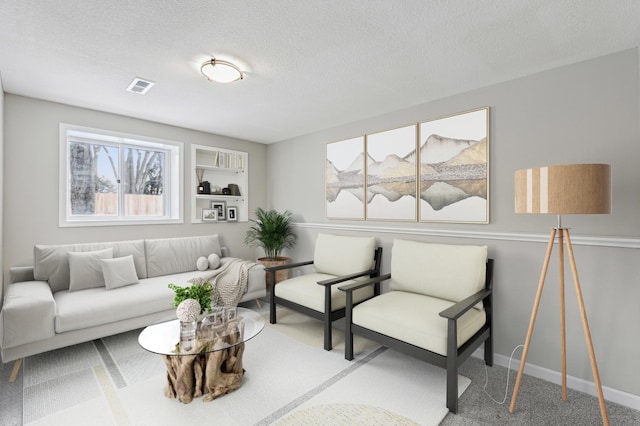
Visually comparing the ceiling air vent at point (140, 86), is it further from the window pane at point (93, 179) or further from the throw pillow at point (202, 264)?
the throw pillow at point (202, 264)

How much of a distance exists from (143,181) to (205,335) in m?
2.74

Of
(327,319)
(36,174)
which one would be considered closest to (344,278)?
(327,319)

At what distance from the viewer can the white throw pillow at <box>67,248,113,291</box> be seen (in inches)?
116

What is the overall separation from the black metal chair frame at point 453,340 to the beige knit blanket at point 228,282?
149 centimetres

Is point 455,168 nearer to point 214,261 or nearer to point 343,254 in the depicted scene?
point 343,254

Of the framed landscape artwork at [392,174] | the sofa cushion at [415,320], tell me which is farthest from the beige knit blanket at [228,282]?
the framed landscape artwork at [392,174]

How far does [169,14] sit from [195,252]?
2940mm

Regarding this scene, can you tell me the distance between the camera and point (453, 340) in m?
1.96

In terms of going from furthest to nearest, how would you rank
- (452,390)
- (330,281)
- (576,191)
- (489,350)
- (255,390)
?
1. (330,281)
2. (489,350)
3. (255,390)
4. (452,390)
5. (576,191)

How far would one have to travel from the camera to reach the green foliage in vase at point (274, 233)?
14.4 feet

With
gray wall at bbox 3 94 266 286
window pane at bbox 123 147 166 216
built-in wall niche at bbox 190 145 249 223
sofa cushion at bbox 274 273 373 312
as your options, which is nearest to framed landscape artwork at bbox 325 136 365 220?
sofa cushion at bbox 274 273 373 312

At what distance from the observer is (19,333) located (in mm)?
2221

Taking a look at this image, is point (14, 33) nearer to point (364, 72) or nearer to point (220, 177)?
point (364, 72)

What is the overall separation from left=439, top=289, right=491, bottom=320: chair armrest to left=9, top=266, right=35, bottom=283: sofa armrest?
385 centimetres
